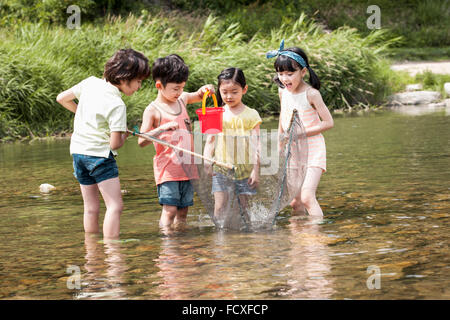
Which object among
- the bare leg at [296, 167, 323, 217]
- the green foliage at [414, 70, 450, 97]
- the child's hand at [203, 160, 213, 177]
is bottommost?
the bare leg at [296, 167, 323, 217]

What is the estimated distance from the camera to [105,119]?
484 cm

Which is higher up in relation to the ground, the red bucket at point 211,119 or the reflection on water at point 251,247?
the red bucket at point 211,119

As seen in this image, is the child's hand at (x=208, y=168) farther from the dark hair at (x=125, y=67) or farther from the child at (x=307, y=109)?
the dark hair at (x=125, y=67)

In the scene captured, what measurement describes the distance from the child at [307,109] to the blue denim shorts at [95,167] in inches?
52.8

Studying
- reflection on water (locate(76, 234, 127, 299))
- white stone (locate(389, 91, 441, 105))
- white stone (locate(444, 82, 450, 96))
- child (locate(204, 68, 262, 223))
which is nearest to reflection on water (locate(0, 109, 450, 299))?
reflection on water (locate(76, 234, 127, 299))

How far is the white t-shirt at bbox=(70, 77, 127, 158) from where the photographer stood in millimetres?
4766

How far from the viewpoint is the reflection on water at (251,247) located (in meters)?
3.81

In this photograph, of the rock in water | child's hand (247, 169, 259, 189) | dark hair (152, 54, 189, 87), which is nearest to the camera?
dark hair (152, 54, 189, 87)

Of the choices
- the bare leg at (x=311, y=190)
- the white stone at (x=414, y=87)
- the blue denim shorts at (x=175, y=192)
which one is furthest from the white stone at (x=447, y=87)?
the blue denim shorts at (x=175, y=192)

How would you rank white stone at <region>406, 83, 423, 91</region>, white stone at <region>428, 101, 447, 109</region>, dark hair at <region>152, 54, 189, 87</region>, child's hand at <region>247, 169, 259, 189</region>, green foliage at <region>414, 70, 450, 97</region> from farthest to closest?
1. white stone at <region>406, 83, 423, 91</region>
2. green foliage at <region>414, 70, 450, 97</region>
3. white stone at <region>428, 101, 447, 109</region>
4. child's hand at <region>247, 169, 259, 189</region>
5. dark hair at <region>152, 54, 189, 87</region>

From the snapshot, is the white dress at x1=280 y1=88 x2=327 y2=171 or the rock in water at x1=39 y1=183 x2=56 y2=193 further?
the rock in water at x1=39 y1=183 x2=56 y2=193

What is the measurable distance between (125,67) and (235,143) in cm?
96

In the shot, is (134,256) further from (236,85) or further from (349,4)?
(349,4)

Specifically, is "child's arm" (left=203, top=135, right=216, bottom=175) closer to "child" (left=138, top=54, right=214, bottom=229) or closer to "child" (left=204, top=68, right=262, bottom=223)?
"child" (left=204, top=68, right=262, bottom=223)
